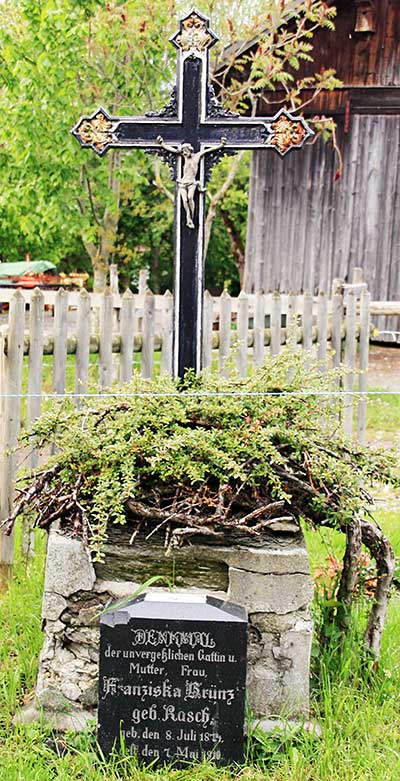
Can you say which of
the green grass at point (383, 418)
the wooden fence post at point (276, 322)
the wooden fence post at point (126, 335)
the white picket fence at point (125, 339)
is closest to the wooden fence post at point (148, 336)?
the white picket fence at point (125, 339)

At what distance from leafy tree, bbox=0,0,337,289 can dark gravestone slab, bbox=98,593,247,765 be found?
8.20m

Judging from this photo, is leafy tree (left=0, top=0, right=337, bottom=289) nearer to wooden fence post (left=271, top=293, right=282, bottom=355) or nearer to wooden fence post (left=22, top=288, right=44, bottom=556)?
wooden fence post (left=271, top=293, right=282, bottom=355)

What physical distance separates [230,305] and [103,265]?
330 inches

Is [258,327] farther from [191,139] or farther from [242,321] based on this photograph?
[191,139]

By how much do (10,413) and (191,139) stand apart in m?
1.93

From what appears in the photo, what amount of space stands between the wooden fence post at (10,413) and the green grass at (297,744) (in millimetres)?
1221

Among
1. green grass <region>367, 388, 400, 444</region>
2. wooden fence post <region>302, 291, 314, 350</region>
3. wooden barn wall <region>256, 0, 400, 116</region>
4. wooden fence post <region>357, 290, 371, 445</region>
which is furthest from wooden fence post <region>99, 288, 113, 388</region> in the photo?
wooden barn wall <region>256, 0, 400, 116</region>

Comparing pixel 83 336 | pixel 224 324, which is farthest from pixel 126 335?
pixel 224 324

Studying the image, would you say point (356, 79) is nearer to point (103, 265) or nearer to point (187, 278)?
point (103, 265)

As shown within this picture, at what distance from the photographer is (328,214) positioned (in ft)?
44.7

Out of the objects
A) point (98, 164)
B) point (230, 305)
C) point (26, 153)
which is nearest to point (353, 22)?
point (98, 164)

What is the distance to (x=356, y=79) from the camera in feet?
42.9

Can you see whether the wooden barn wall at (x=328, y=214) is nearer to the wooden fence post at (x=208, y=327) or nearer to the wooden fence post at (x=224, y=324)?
the wooden fence post at (x=224, y=324)

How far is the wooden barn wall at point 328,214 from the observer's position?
13.2 metres
